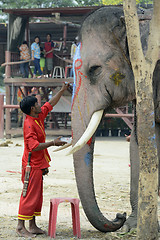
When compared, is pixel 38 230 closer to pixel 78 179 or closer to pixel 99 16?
pixel 78 179

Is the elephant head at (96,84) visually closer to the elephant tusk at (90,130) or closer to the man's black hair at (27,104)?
the elephant tusk at (90,130)

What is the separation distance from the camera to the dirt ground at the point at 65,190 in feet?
15.8

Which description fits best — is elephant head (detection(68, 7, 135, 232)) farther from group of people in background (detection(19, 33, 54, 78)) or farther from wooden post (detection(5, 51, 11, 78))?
wooden post (detection(5, 51, 11, 78))

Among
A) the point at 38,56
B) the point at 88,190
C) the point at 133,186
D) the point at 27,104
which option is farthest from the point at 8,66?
the point at 88,190

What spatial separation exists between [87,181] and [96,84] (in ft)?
3.11

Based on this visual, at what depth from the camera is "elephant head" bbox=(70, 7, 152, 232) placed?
13.8 feet

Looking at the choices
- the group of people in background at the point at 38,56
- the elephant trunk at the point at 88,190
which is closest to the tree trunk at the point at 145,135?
the elephant trunk at the point at 88,190

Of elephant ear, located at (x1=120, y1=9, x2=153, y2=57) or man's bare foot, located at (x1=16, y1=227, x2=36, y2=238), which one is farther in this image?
elephant ear, located at (x1=120, y1=9, x2=153, y2=57)

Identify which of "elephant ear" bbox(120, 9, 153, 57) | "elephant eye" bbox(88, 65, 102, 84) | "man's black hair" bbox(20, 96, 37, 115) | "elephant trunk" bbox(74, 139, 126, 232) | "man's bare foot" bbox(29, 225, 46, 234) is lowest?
"man's bare foot" bbox(29, 225, 46, 234)

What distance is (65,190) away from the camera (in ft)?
22.9

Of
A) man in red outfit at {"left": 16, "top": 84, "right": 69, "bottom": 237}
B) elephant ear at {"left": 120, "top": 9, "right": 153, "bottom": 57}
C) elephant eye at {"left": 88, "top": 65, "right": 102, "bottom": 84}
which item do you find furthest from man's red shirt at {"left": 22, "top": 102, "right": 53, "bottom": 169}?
elephant ear at {"left": 120, "top": 9, "right": 153, "bottom": 57}

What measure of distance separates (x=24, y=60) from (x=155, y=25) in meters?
13.7

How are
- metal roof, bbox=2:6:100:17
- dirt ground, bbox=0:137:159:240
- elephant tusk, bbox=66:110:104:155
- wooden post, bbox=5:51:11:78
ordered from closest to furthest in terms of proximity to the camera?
elephant tusk, bbox=66:110:104:155, dirt ground, bbox=0:137:159:240, metal roof, bbox=2:6:100:17, wooden post, bbox=5:51:11:78

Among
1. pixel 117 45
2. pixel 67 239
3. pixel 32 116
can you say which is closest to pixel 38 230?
pixel 67 239
